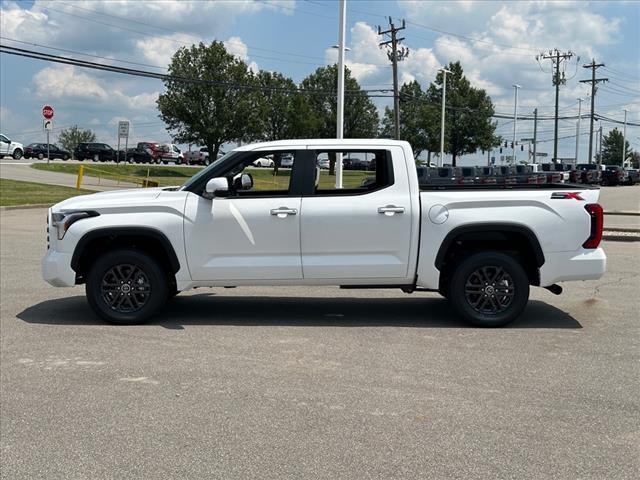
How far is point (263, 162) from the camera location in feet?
24.4

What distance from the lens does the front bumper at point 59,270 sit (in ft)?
22.5

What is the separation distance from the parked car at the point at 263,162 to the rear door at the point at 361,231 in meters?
0.68

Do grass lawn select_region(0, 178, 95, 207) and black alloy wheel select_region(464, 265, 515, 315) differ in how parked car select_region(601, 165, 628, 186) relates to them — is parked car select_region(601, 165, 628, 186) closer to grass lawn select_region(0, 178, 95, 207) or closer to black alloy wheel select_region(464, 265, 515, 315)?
grass lawn select_region(0, 178, 95, 207)

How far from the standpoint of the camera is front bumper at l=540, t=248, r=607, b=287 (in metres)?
6.75

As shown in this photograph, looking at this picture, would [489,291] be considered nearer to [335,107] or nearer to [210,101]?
[210,101]

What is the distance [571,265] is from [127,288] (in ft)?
15.1

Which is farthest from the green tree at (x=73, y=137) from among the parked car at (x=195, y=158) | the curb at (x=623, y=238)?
the curb at (x=623, y=238)

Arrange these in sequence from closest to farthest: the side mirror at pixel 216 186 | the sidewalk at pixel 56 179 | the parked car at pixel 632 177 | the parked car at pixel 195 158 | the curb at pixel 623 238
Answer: the side mirror at pixel 216 186
the curb at pixel 623 238
the sidewalk at pixel 56 179
the parked car at pixel 632 177
the parked car at pixel 195 158

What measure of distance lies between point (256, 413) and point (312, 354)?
1470 millimetres

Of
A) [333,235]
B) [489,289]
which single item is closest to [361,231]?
[333,235]

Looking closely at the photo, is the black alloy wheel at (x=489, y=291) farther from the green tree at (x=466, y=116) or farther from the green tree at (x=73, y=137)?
the green tree at (x=73, y=137)

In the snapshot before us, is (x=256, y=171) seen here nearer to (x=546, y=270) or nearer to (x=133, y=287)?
(x=133, y=287)

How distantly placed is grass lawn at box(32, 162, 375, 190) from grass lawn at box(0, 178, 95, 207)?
4.52m

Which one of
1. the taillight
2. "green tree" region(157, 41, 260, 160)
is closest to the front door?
the taillight
